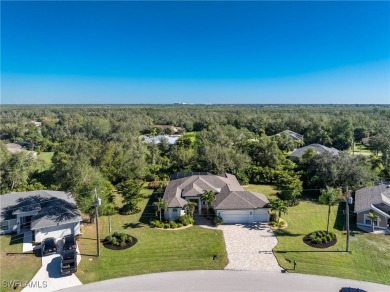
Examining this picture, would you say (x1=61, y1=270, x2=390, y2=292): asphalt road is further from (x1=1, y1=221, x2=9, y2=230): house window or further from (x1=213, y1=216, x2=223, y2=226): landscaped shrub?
(x1=1, y1=221, x2=9, y2=230): house window

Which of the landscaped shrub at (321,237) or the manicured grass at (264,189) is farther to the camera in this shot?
the manicured grass at (264,189)

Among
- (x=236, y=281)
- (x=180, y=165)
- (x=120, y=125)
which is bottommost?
(x=236, y=281)

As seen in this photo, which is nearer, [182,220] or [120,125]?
[182,220]

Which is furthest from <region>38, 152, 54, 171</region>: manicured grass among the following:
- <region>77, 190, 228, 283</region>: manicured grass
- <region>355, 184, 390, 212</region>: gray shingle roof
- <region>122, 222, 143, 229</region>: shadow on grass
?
<region>355, 184, 390, 212</region>: gray shingle roof

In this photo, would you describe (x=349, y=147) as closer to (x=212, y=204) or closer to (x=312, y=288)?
(x=212, y=204)

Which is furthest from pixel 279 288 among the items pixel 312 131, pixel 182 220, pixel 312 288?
pixel 312 131

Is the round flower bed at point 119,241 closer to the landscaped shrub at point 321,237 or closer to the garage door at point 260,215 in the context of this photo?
the garage door at point 260,215

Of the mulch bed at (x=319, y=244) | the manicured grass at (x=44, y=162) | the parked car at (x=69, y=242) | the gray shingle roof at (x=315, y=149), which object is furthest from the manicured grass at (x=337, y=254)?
the manicured grass at (x=44, y=162)
